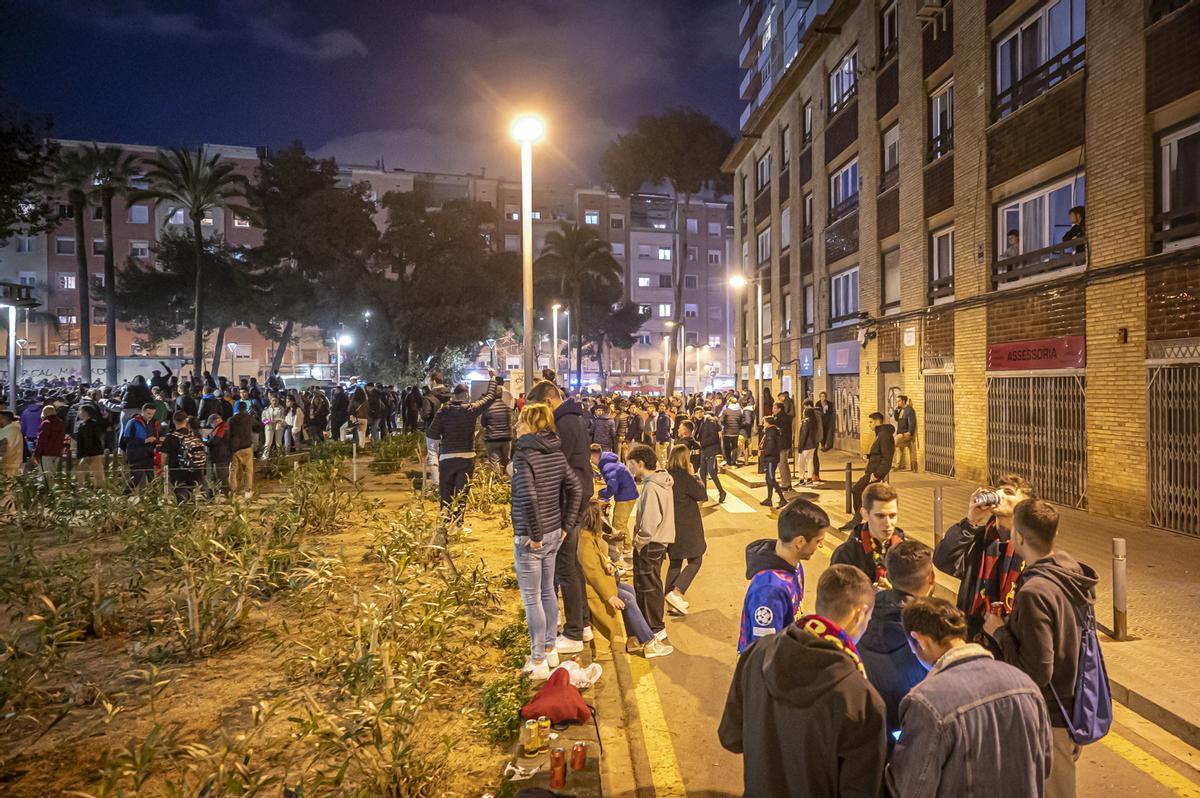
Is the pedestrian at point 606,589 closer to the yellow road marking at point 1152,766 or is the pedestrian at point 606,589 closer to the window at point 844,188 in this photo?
the yellow road marking at point 1152,766

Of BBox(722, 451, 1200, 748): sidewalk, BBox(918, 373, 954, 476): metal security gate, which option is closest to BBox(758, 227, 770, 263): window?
BBox(918, 373, 954, 476): metal security gate

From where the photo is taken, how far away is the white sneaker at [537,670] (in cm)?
531

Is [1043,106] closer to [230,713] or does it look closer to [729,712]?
[729,712]

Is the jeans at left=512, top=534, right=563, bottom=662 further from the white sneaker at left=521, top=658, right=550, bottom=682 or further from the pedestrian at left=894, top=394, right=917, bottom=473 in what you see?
the pedestrian at left=894, top=394, right=917, bottom=473

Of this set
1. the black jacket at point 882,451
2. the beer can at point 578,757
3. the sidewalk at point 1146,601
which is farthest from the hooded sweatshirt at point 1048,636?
the black jacket at point 882,451

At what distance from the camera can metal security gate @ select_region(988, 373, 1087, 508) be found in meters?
12.4

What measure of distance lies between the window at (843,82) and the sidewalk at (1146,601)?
14.2 metres

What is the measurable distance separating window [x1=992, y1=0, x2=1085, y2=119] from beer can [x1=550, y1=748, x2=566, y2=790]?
14244mm

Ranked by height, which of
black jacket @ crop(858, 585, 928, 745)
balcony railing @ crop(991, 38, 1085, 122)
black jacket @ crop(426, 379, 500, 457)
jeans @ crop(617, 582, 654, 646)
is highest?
balcony railing @ crop(991, 38, 1085, 122)

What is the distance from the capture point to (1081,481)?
40.5ft

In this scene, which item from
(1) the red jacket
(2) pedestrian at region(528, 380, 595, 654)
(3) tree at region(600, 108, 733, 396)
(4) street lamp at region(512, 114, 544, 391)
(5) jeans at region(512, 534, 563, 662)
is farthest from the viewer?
(3) tree at region(600, 108, 733, 396)

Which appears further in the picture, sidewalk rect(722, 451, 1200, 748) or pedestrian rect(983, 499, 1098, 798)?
sidewalk rect(722, 451, 1200, 748)

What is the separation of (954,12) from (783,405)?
9833mm

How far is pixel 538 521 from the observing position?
538cm
